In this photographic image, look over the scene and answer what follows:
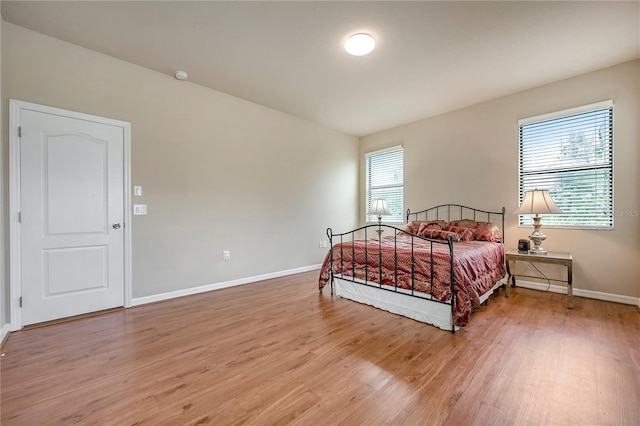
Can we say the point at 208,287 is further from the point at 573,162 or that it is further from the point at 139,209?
the point at 573,162

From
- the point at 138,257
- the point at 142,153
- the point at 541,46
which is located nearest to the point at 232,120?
the point at 142,153

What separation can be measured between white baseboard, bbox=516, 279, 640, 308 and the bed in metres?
0.55

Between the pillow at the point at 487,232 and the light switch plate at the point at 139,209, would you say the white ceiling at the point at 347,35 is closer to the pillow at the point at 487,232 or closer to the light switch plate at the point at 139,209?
the light switch plate at the point at 139,209

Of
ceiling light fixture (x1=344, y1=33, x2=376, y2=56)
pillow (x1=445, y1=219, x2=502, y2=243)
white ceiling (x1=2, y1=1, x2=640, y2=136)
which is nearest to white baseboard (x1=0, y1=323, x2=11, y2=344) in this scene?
white ceiling (x1=2, y1=1, x2=640, y2=136)

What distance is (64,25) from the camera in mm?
2461

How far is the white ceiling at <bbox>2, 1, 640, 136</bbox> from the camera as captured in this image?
2264 mm

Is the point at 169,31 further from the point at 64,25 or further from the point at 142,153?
the point at 142,153

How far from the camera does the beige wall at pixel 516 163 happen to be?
305 cm

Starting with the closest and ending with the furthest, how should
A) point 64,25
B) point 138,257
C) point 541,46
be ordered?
1. point 64,25
2. point 541,46
3. point 138,257

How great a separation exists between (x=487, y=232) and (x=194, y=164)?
395cm

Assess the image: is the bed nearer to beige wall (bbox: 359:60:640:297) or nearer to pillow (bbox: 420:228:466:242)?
pillow (bbox: 420:228:466:242)

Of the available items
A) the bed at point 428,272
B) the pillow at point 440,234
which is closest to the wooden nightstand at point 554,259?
the bed at point 428,272

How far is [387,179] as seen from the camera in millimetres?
5445

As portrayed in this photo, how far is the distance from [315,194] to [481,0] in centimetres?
345
